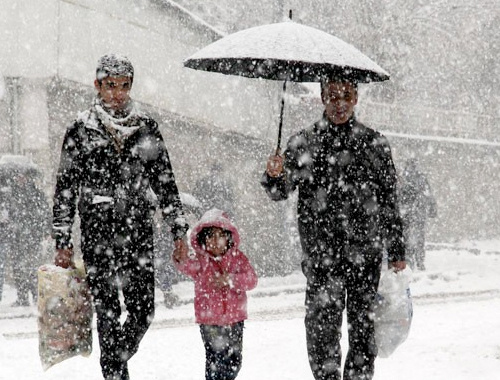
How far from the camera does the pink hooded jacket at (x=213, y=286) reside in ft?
18.2

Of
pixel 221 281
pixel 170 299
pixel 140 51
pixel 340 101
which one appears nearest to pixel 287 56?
pixel 340 101

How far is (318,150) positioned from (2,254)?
7369mm

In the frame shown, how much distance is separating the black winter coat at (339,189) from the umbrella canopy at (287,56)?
568mm

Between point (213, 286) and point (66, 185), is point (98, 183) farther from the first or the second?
point (213, 286)

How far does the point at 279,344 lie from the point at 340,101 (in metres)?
3.43

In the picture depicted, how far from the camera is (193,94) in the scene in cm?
1576

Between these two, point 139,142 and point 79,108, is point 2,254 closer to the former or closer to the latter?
point 79,108

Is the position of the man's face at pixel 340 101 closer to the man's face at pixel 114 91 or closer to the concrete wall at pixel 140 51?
the man's face at pixel 114 91

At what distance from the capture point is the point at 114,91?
16.6 ft

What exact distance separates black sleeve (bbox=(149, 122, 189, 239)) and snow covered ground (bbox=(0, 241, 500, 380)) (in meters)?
1.59

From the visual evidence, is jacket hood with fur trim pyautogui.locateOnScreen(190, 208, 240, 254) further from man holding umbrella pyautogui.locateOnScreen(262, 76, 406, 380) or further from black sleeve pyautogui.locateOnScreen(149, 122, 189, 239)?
man holding umbrella pyautogui.locateOnScreen(262, 76, 406, 380)

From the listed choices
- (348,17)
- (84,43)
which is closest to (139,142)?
(84,43)

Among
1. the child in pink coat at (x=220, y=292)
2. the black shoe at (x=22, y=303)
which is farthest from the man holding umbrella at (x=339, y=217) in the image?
the black shoe at (x=22, y=303)

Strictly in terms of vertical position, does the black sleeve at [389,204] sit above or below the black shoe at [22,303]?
above
